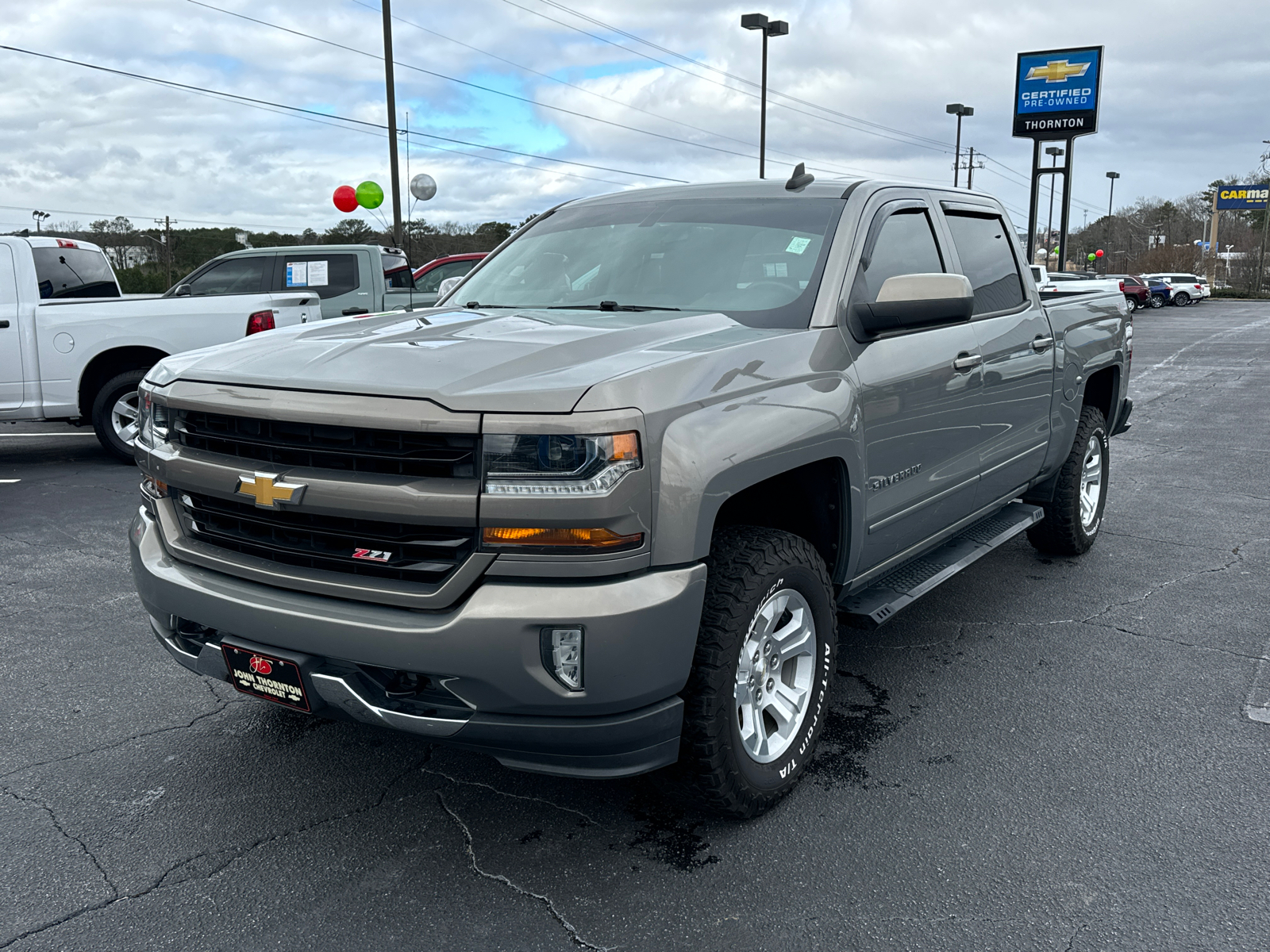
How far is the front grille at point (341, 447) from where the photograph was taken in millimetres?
2459

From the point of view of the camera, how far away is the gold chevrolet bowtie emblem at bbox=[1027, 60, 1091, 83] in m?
36.7

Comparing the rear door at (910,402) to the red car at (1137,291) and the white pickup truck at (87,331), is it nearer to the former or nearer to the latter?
the white pickup truck at (87,331)

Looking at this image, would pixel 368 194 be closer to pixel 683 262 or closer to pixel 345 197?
pixel 345 197

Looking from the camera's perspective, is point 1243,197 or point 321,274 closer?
point 321,274

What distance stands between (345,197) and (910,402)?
764 inches

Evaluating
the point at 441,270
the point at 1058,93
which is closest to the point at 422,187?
the point at 441,270

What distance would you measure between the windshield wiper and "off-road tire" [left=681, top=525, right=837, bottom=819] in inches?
38.1

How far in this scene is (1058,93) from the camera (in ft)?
121

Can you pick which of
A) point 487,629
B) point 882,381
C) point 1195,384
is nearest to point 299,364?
point 487,629

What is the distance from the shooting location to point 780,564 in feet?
9.53

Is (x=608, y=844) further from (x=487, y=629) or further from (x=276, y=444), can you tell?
(x=276, y=444)

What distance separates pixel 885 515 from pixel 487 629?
1.68 m

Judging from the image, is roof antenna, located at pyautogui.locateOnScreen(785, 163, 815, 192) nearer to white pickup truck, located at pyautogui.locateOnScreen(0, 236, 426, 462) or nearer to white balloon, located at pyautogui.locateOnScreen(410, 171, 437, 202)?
white pickup truck, located at pyautogui.locateOnScreen(0, 236, 426, 462)

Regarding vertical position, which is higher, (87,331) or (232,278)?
(232,278)
